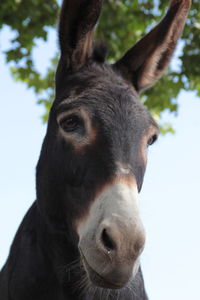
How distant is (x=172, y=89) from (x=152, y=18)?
1423 mm

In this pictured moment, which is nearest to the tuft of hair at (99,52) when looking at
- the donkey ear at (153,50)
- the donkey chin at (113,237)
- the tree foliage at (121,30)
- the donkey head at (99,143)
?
the donkey head at (99,143)

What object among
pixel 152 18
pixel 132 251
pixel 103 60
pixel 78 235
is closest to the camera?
pixel 132 251

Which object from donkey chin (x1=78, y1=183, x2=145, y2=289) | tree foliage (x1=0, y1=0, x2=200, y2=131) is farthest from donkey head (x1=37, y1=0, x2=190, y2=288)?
tree foliage (x1=0, y1=0, x2=200, y2=131)

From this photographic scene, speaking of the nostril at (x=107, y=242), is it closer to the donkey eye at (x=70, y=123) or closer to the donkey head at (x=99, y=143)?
the donkey head at (x=99, y=143)

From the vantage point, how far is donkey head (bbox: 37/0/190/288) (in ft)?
8.18

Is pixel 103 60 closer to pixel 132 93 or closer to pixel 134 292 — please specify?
pixel 132 93

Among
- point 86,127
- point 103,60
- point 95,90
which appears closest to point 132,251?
point 86,127

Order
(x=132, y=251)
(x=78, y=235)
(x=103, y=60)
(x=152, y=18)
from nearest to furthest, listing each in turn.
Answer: (x=132, y=251) < (x=78, y=235) < (x=103, y=60) < (x=152, y=18)

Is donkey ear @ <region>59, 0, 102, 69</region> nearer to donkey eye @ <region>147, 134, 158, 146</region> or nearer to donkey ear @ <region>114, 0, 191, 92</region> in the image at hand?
donkey ear @ <region>114, 0, 191, 92</region>

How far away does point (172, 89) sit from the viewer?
9328 mm

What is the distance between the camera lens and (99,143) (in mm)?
2875

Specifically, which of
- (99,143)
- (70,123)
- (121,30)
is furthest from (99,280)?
(121,30)

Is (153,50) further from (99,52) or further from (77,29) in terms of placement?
(77,29)

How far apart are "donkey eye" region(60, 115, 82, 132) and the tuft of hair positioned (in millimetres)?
758
